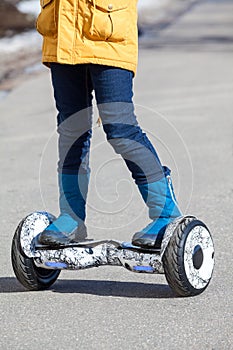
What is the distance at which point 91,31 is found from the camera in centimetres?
414

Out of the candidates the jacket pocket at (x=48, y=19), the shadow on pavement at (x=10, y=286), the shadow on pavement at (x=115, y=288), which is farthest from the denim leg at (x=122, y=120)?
the shadow on pavement at (x=10, y=286)

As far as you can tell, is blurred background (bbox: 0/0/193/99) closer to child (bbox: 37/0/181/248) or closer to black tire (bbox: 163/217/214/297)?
child (bbox: 37/0/181/248)

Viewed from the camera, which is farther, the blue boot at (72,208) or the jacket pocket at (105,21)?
the blue boot at (72,208)

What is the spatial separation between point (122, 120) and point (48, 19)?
0.53 meters

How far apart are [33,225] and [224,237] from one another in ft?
4.51

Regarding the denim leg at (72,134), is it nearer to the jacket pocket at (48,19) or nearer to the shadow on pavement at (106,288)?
the jacket pocket at (48,19)

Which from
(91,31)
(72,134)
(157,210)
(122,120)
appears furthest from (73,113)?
(157,210)

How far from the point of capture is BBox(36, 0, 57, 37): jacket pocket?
422 cm

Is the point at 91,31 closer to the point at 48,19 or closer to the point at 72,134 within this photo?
the point at 48,19

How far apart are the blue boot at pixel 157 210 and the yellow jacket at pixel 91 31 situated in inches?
21.0

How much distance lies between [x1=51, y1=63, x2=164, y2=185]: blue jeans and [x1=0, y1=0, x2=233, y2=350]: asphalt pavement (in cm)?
57

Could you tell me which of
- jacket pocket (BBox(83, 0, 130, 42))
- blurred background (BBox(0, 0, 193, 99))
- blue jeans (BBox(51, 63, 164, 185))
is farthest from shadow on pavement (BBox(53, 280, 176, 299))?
blurred background (BBox(0, 0, 193, 99))

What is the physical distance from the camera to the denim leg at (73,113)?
4320 mm

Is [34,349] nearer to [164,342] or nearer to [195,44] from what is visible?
[164,342]
